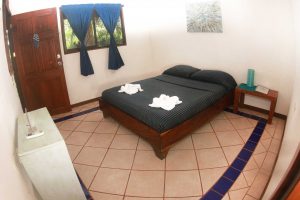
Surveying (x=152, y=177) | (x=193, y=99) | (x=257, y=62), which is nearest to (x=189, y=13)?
(x=257, y=62)

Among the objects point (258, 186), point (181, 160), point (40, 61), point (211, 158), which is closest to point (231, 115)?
point (211, 158)

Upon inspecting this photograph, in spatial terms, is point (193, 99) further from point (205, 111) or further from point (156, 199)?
point (156, 199)

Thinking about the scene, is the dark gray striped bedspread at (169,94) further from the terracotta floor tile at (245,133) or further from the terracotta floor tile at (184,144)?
the terracotta floor tile at (245,133)

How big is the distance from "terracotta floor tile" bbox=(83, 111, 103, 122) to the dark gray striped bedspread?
46 cm

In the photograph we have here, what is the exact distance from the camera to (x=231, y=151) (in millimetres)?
2490

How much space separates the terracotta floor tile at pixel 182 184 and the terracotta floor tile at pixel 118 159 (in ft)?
1.70

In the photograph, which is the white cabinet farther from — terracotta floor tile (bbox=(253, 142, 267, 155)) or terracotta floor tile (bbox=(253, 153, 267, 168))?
terracotta floor tile (bbox=(253, 142, 267, 155))

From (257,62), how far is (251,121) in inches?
36.6

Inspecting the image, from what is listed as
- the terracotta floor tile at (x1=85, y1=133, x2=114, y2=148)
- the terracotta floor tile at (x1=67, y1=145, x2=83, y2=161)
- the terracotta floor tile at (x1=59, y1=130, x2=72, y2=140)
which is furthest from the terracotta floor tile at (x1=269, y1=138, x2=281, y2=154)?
the terracotta floor tile at (x1=59, y1=130, x2=72, y2=140)

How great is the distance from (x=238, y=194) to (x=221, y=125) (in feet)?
4.32

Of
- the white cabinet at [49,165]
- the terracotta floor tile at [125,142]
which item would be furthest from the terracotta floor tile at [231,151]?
the white cabinet at [49,165]

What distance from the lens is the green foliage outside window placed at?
12.6 ft

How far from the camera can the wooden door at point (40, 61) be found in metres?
3.25

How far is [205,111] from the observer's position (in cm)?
289
